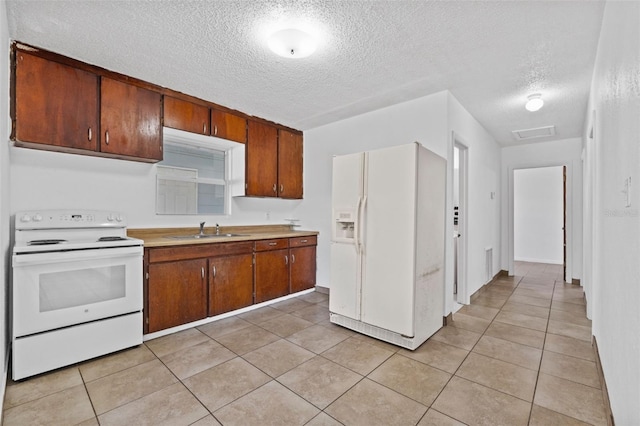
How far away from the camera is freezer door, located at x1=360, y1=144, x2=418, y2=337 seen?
2.55 metres

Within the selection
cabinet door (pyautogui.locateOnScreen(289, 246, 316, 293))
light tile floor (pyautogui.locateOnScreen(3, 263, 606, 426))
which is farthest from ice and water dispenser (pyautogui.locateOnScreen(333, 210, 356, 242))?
cabinet door (pyautogui.locateOnScreen(289, 246, 316, 293))

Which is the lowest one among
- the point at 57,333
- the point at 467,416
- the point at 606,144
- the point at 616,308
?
the point at 467,416

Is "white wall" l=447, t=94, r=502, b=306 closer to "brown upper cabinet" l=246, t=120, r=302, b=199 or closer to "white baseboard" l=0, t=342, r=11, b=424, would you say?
"brown upper cabinet" l=246, t=120, r=302, b=199

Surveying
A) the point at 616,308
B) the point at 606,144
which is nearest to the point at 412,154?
the point at 606,144

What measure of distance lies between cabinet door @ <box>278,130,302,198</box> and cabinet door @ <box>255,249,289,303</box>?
0.97m

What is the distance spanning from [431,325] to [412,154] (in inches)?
63.1

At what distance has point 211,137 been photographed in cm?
356

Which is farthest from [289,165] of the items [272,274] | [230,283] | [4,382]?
[4,382]

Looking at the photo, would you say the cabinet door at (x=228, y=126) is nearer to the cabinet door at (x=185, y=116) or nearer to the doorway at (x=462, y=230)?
the cabinet door at (x=185, y=116)

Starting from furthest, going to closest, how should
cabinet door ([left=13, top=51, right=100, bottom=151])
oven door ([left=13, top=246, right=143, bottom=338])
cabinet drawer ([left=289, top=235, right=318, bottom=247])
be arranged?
cabinet drawer ([left=289, top=235, right=318, bottom=247]) → cabinet door ([left=13, top=51, right=100, bottom=151]) → oven door ([left=13, top=246, right=143, bottom=338])

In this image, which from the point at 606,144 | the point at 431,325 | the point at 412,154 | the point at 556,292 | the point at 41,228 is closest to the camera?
the point at 606,144

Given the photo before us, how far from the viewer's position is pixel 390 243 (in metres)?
2.68

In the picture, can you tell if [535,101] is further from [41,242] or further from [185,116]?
[41,242]

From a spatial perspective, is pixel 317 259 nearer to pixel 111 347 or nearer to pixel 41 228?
pixel 111 347
